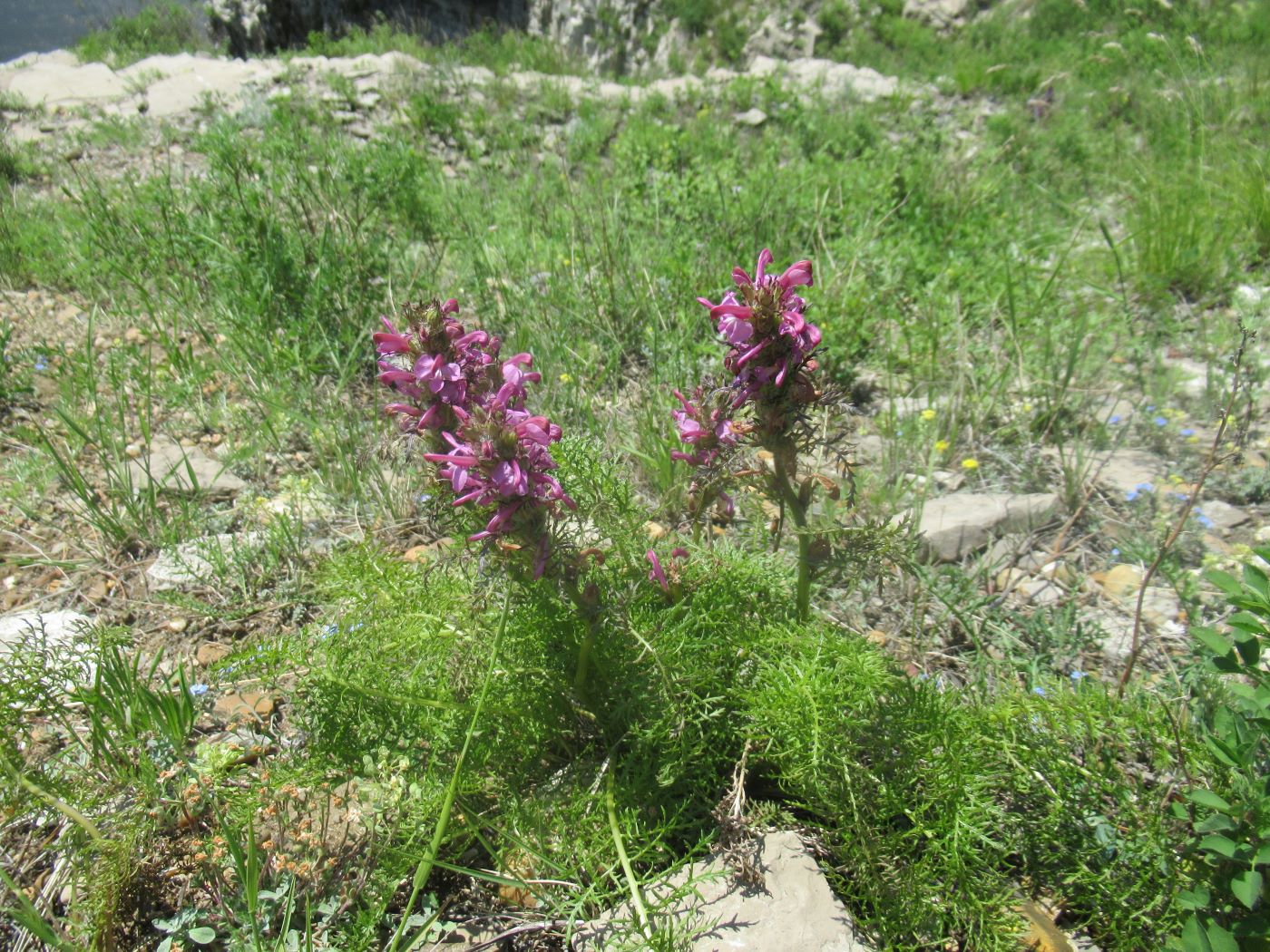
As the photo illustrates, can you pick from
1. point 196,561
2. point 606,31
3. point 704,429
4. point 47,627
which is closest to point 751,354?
point 704,429

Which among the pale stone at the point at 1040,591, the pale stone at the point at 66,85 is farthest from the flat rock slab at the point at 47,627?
the pale stone at the point at 66,85

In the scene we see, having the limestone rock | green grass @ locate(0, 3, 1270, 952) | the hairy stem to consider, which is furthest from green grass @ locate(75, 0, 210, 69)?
the hairy stem

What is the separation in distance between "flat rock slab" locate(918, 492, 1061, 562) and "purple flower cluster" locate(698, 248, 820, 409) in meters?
1.38

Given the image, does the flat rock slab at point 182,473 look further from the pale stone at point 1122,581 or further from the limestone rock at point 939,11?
the limestone rock at point 939,11

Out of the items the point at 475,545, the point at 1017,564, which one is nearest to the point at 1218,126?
the point at 1017,564

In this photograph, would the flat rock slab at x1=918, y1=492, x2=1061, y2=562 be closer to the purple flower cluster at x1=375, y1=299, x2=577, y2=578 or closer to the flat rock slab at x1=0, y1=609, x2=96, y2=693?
the purple flower cluster at x1=375, y1=299, x2=577, y2=578

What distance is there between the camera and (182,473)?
12.3 ft

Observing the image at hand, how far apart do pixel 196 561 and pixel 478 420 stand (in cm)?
204

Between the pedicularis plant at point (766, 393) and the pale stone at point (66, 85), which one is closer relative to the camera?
the pedicularis plant at point (766, 393)

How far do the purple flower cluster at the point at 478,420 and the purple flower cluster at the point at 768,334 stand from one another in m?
0.46

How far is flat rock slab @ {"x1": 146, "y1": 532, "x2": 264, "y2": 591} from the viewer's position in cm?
309

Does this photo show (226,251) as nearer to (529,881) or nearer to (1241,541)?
(529,881)

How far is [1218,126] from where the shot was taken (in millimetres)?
5977

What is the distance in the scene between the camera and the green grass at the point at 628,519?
6.47ft
